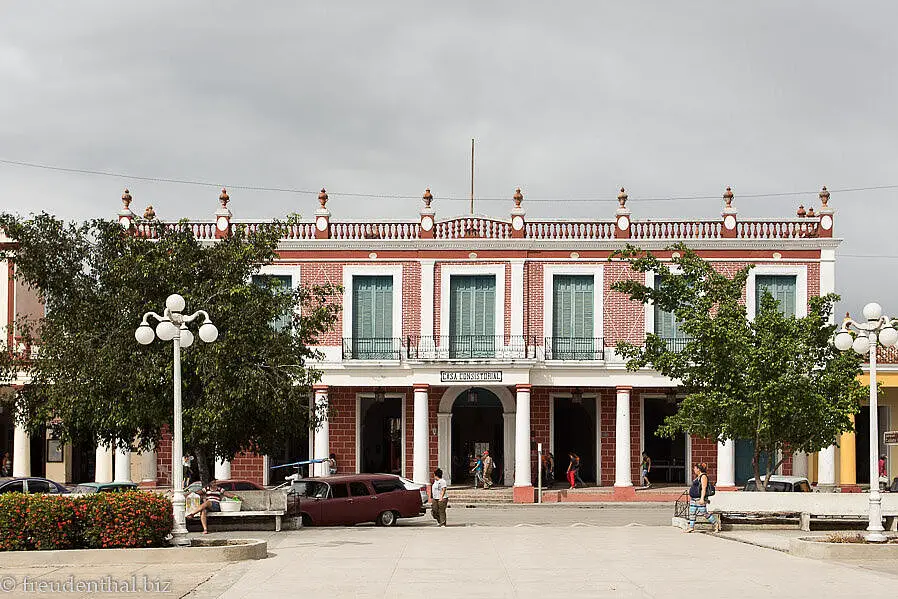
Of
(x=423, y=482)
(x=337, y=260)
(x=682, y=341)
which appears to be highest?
(x=337, y=260)

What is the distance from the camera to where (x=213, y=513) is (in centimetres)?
2733

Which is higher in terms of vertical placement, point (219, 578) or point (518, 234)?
point (518, 234)

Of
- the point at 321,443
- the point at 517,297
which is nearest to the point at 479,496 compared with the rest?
the point at 321,443

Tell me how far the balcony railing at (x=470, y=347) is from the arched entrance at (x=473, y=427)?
177 centimetres

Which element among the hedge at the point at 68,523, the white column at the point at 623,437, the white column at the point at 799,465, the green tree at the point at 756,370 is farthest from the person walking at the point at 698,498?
the white column at the point at 799,465

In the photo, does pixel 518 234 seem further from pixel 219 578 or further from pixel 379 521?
pixel 219 578

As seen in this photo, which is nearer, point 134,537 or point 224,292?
point 134,537

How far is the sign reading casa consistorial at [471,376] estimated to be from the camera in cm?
4144

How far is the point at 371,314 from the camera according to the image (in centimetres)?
4291

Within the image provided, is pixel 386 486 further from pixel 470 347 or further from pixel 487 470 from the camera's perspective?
pixel 470 347

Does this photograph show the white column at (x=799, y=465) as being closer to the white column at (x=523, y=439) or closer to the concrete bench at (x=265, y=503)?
the white column at (x=523, y=439)

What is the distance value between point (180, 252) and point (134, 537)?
10.3 meters

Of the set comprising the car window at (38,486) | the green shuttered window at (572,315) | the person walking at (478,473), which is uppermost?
the green shuttered window at (572,315)

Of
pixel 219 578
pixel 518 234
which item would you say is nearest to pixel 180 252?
pixel 219 578
